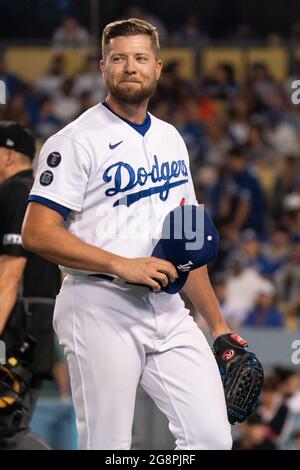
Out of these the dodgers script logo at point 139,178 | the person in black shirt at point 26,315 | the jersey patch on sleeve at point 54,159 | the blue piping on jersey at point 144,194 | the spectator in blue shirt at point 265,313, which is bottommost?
the spectator in blue shirt at point 265,313

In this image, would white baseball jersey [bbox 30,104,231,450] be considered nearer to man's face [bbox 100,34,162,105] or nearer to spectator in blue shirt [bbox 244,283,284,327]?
man's face [bbox 100,34,162,105]

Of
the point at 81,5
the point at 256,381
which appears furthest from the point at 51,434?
the point at 81,5

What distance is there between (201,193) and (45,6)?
467cm

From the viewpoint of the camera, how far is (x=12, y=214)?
493cm

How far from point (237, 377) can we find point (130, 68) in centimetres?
120

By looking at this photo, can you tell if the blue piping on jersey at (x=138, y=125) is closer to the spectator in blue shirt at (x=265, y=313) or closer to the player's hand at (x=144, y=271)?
the player's hand at (x=144, y=271)

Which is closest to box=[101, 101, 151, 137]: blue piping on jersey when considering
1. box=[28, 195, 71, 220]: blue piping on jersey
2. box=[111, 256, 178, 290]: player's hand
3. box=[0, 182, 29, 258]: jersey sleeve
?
box=[28, 195, 71, 220]: blue piping on jersey

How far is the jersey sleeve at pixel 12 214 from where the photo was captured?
4855 mm

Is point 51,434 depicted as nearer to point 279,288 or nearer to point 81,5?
point 279,288

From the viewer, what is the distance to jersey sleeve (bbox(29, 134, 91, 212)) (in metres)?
3.78

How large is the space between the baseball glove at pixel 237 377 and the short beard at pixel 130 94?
37.3 inches

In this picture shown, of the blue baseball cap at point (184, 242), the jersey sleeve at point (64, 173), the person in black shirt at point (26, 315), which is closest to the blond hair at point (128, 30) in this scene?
the jersey sleeve at point (64, 173)

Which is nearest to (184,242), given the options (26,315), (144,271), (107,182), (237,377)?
(144,271)

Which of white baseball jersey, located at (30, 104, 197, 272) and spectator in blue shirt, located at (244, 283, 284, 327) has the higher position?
white baseball jersey, located at (30, 104, 197, 272)
